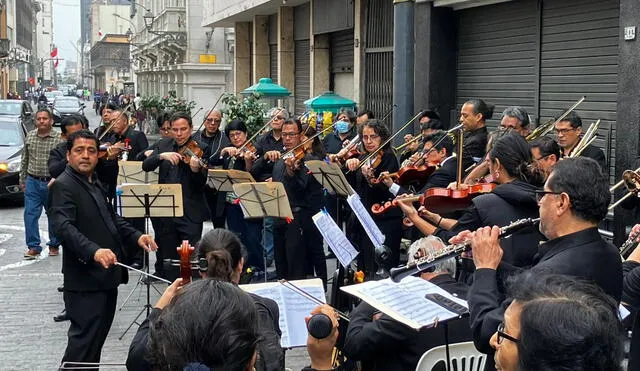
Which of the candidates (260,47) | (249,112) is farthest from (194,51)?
(249,112)

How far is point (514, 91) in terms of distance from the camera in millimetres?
11844

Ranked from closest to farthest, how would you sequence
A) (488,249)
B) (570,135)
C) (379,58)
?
(488,249) < (570,135) < (379,58)

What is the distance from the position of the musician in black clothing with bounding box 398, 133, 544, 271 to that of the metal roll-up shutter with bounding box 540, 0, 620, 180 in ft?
14.6

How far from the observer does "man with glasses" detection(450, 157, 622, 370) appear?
3.48 m

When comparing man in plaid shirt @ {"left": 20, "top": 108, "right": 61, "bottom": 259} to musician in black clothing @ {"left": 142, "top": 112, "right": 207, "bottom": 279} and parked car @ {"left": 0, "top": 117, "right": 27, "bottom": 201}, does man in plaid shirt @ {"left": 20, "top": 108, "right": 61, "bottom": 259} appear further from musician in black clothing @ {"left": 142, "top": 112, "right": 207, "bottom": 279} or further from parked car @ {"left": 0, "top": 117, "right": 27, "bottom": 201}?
parked car @ {"left": 0, "top": 117, "right": 27, "bottom": 201}

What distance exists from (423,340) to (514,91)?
8313 mm

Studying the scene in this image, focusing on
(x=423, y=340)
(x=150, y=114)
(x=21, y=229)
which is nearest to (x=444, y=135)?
(x=423, y=340)

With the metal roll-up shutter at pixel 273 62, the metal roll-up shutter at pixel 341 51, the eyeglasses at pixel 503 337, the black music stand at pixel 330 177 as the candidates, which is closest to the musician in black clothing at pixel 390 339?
the eyeglasses at pixel 503 337

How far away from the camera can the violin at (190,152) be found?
888 centimetres

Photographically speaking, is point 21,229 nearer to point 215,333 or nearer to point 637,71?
point 637,71

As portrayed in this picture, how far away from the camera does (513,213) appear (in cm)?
473

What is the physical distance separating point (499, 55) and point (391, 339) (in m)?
8.82

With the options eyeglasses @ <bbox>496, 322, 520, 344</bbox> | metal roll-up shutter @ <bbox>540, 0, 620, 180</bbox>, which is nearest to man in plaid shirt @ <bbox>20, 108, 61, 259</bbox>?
metal roll-up shutter @ <bbox>540, 0, 620, 180</bbox>

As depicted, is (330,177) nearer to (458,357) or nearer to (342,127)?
(342,127)
